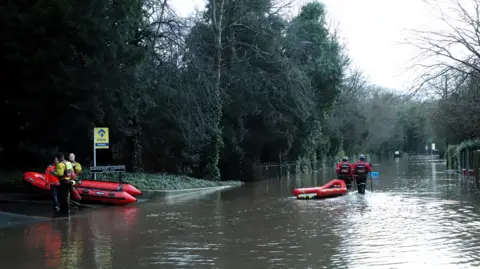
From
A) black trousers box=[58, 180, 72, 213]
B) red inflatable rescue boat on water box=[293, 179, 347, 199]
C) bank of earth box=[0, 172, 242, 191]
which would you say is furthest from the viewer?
red inflatable rescue boat on water box=[293, 179, 347, 199]

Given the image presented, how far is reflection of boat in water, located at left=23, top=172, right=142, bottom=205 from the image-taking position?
17.7 meters

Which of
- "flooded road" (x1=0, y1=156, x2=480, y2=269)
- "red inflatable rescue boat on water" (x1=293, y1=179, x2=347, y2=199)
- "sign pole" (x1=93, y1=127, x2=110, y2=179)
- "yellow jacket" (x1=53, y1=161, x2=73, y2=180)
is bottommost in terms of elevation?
"flooded road" (x1=0, y1=156, x2=480, y2=269)

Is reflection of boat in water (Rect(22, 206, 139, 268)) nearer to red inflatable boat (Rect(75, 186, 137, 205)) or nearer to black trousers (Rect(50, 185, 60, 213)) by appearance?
black trousers (Rect(50, 185, 60, 213))

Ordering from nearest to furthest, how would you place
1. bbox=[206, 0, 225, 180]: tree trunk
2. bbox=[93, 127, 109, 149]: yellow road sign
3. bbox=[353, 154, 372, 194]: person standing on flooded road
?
bbox=[93, 127, 109, 149]: yellow road sign → bbox=[353, 154, 372, 194]: person standing on flooded road → bbox=[206, 0, 225, 180]: tree trunk

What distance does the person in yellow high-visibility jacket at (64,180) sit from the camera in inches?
A: 627

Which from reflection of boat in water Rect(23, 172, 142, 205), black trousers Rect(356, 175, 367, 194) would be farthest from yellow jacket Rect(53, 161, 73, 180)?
black trousers Rect(356, 175, 367, 194)

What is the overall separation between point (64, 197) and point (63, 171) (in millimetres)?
748

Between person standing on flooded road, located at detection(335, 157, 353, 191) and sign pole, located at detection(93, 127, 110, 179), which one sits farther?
person standing on flooded road, located at detection(335, 157, 353, 191)

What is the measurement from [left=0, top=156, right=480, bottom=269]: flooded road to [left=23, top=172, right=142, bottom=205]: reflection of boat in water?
52 cm

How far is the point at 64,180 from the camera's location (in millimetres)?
16000

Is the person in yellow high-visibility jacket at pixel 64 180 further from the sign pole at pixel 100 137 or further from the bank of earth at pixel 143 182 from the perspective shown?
the bank of earth at pixel 143 182

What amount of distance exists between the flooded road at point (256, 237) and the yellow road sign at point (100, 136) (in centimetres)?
276

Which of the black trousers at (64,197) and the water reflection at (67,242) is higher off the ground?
the black trousers at (64,197)

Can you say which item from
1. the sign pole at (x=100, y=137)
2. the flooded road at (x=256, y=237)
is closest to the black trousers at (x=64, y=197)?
the flooded road at (x=256, y=237)
